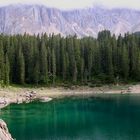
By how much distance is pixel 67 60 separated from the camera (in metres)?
156

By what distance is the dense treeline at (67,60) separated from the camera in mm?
150013

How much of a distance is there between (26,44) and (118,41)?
131 feet

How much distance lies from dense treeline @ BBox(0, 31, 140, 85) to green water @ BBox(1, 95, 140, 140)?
31.9 metres

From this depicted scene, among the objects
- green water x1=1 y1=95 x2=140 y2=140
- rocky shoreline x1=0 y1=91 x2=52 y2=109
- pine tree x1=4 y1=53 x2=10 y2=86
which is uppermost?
pine tree x1=4 y1=53 x2=10 y2=86

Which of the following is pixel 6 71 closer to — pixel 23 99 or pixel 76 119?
pixel 23 99

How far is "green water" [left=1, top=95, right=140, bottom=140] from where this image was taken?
234 feet

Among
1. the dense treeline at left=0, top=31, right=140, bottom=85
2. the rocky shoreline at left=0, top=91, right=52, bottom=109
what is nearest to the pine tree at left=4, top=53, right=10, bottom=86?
the dense treeline at left=0, top=31, right=140, bottom=85

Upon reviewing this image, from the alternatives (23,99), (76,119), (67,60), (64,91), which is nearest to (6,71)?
(64,91)

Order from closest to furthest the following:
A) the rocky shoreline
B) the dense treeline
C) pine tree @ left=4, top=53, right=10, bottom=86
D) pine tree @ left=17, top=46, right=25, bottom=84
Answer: the rocky shoreline < pine tree @ left=4, top=53, right=10, bottom=86 < pine tree @ left=17, top=46, right=25, bottom=84 < the dense treeline

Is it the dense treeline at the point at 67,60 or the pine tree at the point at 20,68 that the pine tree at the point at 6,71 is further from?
the pine tree at the point at 20,68

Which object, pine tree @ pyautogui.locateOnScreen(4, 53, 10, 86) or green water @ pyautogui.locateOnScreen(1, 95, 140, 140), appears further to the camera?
pine tree @ pyautogui.locateOnScreen(4, 53, 10, 86)

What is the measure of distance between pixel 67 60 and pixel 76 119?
227 feet

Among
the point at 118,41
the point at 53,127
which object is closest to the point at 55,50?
the point at 118,41

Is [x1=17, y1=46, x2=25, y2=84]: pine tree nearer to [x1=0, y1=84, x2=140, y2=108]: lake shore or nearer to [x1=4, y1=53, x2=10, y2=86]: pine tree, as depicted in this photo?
[x1=4, y1=53, x2=10, y2=86]: pine tree
